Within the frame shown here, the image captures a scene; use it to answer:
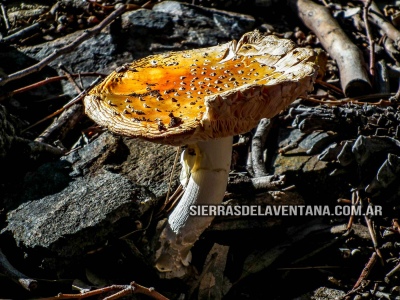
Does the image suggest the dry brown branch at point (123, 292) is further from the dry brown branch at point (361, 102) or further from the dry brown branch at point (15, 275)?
the dry brown branch at point (361, 102)

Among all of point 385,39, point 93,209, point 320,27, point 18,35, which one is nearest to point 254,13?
point 320,27

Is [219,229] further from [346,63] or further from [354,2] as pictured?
[354,2]

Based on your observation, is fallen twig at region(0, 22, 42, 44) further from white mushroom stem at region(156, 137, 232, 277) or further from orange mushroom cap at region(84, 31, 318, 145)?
white mushroom stem at region(156, 137, 232, 277)

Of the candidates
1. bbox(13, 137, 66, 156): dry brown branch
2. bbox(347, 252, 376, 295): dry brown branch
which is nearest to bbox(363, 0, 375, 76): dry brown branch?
bbox(347, 252, 376, 295): dry brown branch

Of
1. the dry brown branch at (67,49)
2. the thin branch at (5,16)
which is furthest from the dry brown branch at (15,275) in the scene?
the thin branch at (5,16)

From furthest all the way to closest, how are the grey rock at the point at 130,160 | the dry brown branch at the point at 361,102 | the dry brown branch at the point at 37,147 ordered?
the dry brown branch at the point at 361,102 < the dry brown branch at the point at 37,147 < the grey rock at the point at 130,160

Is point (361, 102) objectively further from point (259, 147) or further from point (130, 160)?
point (130, 160)
